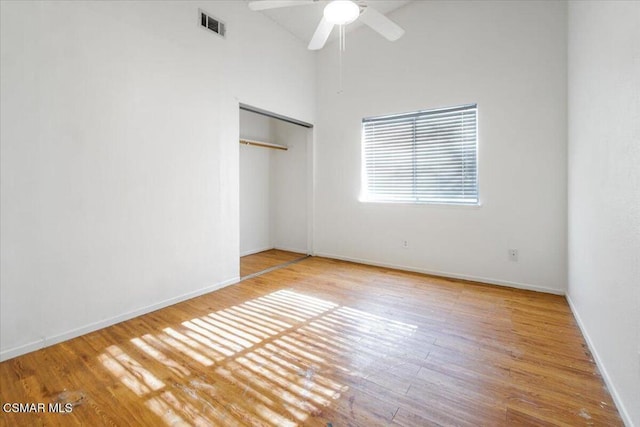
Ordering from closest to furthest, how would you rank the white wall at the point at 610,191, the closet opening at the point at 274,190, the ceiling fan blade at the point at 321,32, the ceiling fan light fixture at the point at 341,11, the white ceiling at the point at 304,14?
1. the white wall at the point at 610,191
2. the ceiling fan light fixture at the point at 341,11
3. the ceiling fan blade at the point at 321,32
4. the white ceiling at the point at 304,14
5. the closet opening at the point at 274,190

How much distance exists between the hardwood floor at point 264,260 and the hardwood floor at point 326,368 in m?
1.15

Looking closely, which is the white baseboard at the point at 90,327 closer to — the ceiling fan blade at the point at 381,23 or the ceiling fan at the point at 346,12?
the ceiling fan at the point at 346,12

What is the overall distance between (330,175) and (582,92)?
2.95 m

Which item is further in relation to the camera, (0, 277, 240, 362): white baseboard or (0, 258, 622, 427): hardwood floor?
(0, 277, 240, 362): white baseboard

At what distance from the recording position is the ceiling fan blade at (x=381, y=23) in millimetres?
2117

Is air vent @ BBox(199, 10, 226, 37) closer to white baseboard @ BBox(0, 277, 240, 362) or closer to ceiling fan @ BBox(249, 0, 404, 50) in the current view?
ceiling fan @ BBox(249, 0, 404, 50)

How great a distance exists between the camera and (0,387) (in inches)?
62.2

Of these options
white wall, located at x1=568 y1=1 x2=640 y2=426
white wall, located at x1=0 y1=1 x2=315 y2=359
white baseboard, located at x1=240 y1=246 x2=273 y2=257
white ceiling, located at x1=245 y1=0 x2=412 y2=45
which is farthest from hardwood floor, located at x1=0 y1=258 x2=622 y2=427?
white ceiling, located at x1=245 y1=0 x2=412 y2=45

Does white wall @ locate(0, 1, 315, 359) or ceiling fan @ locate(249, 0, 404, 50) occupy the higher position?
ceiling fan @ locate(249, 0, 404, 50)

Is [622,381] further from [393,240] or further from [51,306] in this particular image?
[51,306]

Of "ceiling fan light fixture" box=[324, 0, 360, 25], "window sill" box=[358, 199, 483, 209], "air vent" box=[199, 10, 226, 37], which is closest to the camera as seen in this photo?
"ceiling fan light fixture" box=[324, 0, 360, 25]

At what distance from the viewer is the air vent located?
2.92m

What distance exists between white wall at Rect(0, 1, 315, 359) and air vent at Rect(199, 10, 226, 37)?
67 mm

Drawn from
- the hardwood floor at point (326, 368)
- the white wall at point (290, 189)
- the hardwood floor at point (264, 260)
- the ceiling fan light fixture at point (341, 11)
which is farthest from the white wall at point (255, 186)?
the ceiling fan light fixture at point (341, 11)
